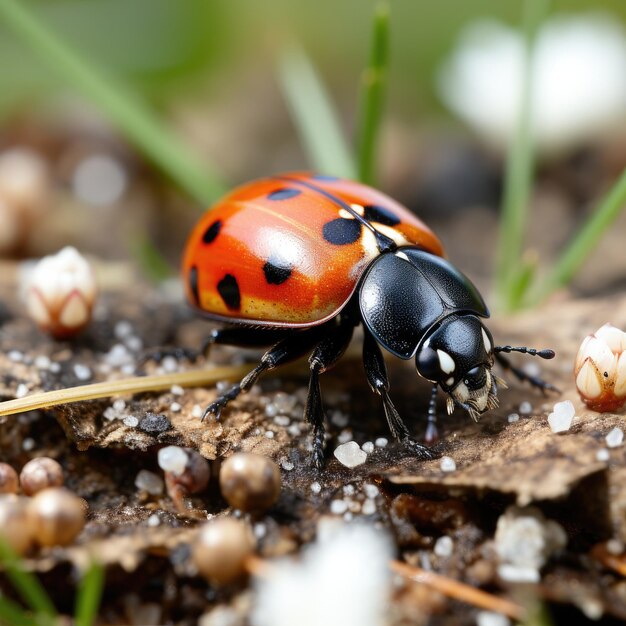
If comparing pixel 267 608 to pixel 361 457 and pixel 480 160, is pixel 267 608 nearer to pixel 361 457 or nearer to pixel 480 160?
pixel 361 457

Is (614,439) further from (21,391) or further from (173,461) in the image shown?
(21,391)

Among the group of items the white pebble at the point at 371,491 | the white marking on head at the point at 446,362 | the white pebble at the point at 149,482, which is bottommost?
the white pebble at the point at 149,482

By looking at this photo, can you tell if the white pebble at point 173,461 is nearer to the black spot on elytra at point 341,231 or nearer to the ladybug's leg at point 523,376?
the black spot on elytra at point 341,231

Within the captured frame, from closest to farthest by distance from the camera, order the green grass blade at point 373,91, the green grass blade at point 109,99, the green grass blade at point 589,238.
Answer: the green grass blade at point 589,238, the green grass blade at point 373,91, the green grass blade at point 109,99

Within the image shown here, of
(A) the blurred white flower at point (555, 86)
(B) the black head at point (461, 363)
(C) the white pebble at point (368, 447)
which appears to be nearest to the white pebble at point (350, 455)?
(C) the white pebble at point (368, 447)

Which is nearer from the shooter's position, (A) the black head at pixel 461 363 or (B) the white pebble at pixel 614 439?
(B) the white pebble at pixel 614 439

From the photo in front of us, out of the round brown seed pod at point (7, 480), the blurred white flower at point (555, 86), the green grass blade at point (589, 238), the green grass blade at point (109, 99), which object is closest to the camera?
the round brown seed pod at point (7, 480)
